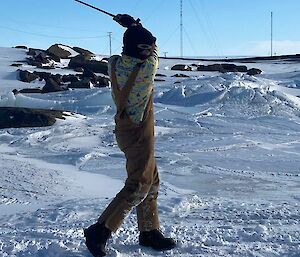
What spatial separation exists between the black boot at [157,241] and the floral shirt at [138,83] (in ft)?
2.89

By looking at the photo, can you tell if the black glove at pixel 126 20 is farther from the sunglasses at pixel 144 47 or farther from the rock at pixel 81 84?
the rock at pixel 81 84

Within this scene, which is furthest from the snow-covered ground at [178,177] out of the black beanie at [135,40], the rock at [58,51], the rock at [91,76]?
the rock at [58,51]

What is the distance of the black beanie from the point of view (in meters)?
4.23

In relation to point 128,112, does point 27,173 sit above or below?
below

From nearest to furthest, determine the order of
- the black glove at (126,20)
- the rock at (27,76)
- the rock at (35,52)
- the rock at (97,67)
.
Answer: the black glove at (126,20)
the rock at (27,76)
the rock at (97,67)
the rock at (35,52)

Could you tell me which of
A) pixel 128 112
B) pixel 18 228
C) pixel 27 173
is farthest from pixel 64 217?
pixel 27 173

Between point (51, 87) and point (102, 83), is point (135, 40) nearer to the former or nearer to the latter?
point (51, 87)

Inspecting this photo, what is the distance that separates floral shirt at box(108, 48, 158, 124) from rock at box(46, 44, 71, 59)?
106ft

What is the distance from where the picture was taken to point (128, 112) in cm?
423

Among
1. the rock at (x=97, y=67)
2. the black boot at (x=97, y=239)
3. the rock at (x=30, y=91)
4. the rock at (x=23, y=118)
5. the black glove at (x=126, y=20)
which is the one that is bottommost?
the black boot at (x=97, y=239)

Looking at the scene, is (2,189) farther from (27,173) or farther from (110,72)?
(110,72)

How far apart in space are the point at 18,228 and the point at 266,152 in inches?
248

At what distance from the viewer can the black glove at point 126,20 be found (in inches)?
172

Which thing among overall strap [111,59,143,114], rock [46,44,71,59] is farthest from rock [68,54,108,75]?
overall strap [111,59,143,114]
